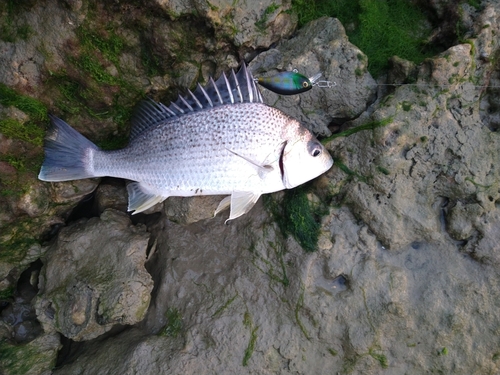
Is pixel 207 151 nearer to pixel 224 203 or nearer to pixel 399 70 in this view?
pixel 224 203

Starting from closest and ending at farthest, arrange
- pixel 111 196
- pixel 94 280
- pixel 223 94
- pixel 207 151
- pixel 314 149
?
pixel 314 149
pixel 207 151
pixel 223 94
pixel 94 280
pixel 111 196

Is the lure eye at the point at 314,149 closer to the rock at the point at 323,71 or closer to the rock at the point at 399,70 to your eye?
the rock at the point at 323,71

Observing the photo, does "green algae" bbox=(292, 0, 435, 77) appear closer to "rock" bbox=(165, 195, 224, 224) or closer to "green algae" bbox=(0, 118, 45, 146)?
"rock" bbox=(165, 195, 224, 224)

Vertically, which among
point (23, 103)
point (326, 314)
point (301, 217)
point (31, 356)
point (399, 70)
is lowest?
point (326, 314)

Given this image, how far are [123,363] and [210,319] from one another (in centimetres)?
86

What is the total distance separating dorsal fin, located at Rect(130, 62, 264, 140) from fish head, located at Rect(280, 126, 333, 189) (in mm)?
501

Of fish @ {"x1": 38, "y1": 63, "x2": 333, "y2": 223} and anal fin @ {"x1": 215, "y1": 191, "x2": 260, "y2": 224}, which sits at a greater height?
fish @ {"x1": 38, "y1": 63, "x2": 333, "y2": 223}

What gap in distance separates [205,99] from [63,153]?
144 centimetres

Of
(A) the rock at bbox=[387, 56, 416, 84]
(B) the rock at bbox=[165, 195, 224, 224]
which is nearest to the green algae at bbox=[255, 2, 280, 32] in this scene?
(A) the rock at bbox=[387, 56, 416, 84]

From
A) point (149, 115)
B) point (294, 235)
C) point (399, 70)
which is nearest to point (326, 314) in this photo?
point (294, 235)

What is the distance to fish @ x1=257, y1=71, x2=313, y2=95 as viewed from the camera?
2951mm

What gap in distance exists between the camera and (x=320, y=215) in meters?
3.05

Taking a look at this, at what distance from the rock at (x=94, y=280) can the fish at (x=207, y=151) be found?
1.59 ft

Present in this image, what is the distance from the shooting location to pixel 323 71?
316cm
